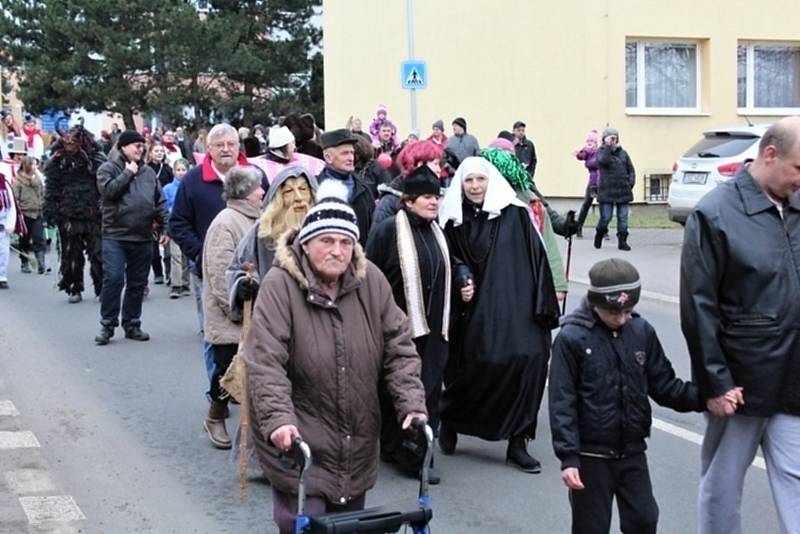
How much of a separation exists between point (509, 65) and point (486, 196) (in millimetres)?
18453

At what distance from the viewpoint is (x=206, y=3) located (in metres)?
36.3

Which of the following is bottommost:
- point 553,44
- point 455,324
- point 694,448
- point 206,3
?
point 694,448

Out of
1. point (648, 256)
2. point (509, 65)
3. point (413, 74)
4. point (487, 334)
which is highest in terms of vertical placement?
point (509, 65)

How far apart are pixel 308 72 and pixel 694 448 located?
30014 millimetres

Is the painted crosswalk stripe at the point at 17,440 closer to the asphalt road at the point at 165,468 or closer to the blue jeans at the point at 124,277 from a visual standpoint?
the asphalt road at the point at 165,468

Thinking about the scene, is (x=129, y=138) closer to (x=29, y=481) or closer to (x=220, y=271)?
(x=220, y=271)

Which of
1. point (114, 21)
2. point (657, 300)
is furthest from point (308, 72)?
point (657, 300)

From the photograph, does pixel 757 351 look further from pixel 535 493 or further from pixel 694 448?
pixel 694 448

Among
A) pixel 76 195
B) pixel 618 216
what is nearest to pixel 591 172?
pixel 618 216

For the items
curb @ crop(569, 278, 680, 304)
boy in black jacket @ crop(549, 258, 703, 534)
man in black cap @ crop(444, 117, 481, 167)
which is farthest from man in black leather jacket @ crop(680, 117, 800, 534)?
man in black cap @ crop(444, 117, 481, 167)

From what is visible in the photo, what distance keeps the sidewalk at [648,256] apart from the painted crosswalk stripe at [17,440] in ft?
25.1

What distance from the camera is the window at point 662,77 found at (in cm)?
2595

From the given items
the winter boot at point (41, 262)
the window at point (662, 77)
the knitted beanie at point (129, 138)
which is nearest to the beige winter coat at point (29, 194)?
the winter boot at point (41, 262)

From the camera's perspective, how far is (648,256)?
1733 cm
